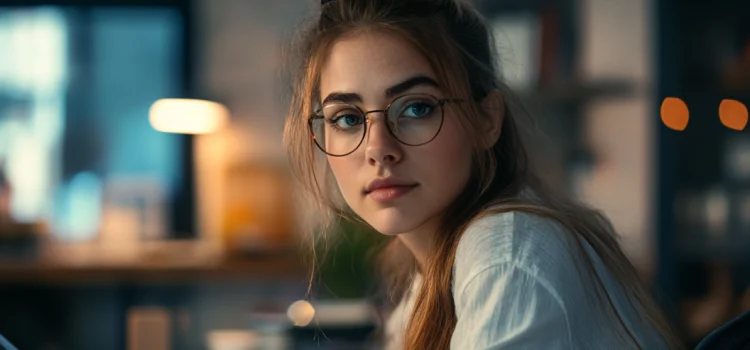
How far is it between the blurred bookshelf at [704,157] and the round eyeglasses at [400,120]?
259 cm


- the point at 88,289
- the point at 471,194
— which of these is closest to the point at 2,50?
the point at 88,289

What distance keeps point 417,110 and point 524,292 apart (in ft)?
0.86

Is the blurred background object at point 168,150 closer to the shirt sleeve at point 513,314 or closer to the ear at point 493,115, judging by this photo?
the ear at point 493,115

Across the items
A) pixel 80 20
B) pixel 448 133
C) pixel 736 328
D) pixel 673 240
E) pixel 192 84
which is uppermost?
pixel 80 20

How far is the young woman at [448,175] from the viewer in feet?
2.88

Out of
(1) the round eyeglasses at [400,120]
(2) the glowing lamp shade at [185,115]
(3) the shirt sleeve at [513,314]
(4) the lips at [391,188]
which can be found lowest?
(3) the shirt sleeve at [513,314]

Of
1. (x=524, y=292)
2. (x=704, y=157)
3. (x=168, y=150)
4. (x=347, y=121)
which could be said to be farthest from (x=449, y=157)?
(x=168, y=150)

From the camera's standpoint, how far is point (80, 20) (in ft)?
15.3

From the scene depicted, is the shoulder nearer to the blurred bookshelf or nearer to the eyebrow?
the eyebrow

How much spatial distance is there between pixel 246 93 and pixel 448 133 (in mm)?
3746

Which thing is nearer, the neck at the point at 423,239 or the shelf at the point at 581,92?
the neck at the point at 423,239

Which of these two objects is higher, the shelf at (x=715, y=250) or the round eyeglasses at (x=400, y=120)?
the round eyeglasses at (x=400, y=120)

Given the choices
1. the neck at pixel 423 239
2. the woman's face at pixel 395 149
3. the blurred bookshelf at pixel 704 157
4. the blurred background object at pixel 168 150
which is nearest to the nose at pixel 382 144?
the woman's face at pixel 395 149

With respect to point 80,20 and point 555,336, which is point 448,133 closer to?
point 555,336
